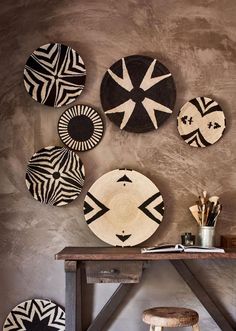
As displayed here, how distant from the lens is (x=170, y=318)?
108 inches

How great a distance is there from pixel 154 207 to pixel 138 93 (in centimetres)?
80

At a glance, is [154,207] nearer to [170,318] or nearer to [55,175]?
[55,175]

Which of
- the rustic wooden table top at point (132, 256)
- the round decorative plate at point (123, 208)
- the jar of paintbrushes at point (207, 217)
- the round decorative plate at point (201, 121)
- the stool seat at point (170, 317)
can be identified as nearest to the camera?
the stool seat at point (170, 317)

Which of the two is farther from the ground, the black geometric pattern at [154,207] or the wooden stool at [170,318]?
the black geometric pattern at [154,207]

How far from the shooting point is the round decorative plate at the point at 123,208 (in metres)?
3.32

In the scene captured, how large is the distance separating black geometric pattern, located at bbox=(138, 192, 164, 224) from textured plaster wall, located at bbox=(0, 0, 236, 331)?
0.07 metres

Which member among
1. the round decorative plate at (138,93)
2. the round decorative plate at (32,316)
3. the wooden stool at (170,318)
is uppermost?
the round decorative plate at (138,93)

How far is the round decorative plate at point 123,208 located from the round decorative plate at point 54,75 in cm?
64

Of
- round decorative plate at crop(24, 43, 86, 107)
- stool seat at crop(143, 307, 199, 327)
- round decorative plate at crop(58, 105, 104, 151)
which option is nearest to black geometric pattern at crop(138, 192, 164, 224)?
round decorative plate at crop(58, 105, 104, 151)

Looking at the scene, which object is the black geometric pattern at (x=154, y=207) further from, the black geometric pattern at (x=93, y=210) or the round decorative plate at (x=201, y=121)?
the round decorative plate at (x=201, y=121)

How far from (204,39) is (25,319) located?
91.1 inches

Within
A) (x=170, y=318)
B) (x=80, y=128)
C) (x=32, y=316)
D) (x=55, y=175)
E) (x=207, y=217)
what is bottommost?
(x=32, y=316)

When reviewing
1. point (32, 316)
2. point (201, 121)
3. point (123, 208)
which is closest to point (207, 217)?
point (123, 208)

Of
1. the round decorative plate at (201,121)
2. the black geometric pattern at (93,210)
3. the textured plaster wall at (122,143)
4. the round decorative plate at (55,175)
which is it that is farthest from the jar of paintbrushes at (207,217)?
the round decorative plate at (55,175)
